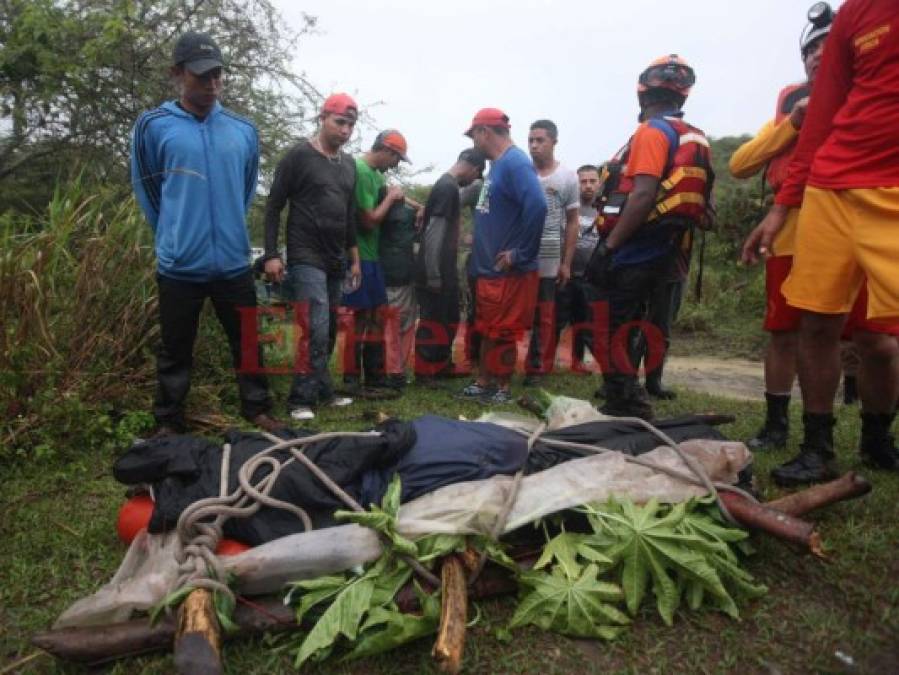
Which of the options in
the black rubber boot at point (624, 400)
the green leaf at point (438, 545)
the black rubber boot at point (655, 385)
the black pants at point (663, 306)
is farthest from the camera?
the black rubber boot at point (655, 385)

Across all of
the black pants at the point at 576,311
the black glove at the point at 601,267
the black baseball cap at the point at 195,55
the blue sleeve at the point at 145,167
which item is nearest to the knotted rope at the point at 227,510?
the blue sleeve at the point at 145,167

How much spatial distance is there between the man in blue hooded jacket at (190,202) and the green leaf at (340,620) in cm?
214

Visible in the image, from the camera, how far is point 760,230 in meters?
2.92

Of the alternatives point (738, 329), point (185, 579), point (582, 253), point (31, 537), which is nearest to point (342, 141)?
point (582, 253)

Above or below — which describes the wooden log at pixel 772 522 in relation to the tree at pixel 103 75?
below

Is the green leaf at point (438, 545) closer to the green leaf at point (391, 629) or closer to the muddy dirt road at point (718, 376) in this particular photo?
the green leaf at point (391, 629)

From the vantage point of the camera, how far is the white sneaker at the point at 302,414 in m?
4.07

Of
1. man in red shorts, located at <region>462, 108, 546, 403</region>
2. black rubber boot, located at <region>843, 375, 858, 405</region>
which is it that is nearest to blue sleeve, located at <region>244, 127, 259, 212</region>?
man in red shorts, located at <region>462, 108, 546, 403</region>

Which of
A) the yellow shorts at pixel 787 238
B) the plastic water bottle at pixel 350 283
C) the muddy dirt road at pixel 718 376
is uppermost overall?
the yellow shorts at pixel 787 238

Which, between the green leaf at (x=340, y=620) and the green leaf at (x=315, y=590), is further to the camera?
the green leaf at (x=315, y=590)

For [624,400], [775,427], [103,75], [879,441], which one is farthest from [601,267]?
[103,75]

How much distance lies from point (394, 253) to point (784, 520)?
11.8 feet

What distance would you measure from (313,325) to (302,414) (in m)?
0.59

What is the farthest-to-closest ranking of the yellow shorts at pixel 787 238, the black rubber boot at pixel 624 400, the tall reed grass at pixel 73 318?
the black rubber boot at pixel 624 400 < the tall reed grass at pixel 73 318 < the yellow shorts at pixel 787 238
